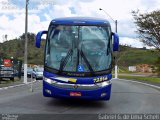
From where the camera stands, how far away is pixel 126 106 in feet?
49.5

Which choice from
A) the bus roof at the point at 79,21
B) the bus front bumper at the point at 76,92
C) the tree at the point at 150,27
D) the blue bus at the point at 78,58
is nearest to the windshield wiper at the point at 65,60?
the blue bus at the point at 78,58

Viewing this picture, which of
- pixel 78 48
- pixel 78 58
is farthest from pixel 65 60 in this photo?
pixel 78 48

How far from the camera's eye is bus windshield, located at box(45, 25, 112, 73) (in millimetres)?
14227

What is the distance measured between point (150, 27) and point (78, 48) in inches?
1418

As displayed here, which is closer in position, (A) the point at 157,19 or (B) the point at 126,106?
(B) the point at 126,106

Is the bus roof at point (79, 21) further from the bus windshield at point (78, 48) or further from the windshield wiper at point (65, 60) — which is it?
the windshield wiper at point (65, 60)

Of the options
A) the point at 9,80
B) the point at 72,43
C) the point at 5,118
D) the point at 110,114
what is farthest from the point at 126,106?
the point at 9,80

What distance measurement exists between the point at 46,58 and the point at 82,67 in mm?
1459

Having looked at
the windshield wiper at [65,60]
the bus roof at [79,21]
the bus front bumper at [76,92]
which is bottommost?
the bus front bumper at [76,92]

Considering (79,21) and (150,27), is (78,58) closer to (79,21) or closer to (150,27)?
(79,21)

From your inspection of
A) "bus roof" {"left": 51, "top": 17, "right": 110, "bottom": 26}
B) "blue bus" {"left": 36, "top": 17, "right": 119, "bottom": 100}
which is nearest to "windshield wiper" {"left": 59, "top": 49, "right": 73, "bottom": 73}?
"blue bus" {"left": 36, "top": 17, "right": 119, "bottom": 100}

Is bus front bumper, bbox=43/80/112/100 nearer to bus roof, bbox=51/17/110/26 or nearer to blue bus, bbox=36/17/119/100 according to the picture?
blue bus, bbox=36/17/119/100

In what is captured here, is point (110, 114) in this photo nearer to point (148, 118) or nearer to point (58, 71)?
point (148, 118)

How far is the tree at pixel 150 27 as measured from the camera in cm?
4875
